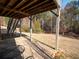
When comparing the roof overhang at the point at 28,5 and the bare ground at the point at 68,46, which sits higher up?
the roof overhang at the point at 28,5

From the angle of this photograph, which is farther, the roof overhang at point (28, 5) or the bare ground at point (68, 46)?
the bare ground at point (68, 46)

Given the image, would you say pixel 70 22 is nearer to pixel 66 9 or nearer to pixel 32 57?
pixel 66 9

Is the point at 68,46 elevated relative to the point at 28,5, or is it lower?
lower

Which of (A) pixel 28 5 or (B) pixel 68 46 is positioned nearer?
(A) pixel 28 5

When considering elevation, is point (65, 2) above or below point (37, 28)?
above

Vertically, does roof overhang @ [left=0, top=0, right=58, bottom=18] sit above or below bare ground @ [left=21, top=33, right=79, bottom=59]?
above

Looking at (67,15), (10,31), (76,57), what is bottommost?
(76,57)

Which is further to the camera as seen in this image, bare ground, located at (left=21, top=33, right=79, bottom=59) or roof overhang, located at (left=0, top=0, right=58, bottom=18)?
bare ground, located at (left=21, top=33, right=79, bottom=59)

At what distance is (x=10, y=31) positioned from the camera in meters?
15.2

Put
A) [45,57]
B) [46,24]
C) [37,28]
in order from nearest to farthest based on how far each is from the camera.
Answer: [45,57]
[37,28]
[46,24]

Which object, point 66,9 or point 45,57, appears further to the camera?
point 66,9

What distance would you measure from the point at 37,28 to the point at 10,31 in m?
7.31

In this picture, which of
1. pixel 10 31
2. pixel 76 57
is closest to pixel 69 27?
pixel 10 31

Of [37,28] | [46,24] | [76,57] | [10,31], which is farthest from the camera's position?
[46,24]
